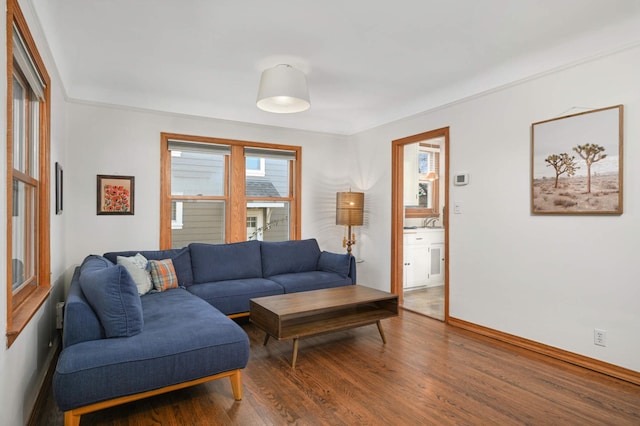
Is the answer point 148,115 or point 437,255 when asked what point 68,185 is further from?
point 437,255

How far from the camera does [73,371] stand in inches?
73.0

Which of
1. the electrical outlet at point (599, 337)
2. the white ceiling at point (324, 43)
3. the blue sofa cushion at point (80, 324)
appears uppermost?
the white ceiling at point (324, 43)

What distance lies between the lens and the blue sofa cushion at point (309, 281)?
13.2 ft

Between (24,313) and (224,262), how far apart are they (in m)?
2.20

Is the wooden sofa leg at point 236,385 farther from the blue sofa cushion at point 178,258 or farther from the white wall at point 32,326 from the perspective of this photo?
the blue sofa cushion at point 178,258

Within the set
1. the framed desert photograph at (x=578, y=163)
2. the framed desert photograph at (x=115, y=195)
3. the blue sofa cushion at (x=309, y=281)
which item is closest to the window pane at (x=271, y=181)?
the blue sofa cushion at (x=309, y=281)

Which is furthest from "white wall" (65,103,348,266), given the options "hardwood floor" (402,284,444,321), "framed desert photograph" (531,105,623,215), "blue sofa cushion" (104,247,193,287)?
"framed desert photograph" (531,105,623,215)

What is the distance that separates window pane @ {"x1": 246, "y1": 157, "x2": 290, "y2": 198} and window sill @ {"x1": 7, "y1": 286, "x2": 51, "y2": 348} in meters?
2.70

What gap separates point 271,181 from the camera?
5.17 meters

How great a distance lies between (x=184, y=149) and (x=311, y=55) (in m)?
2.12

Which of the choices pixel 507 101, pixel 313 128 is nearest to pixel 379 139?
pixel 313 128

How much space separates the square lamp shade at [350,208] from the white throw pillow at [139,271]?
2492 millimetres

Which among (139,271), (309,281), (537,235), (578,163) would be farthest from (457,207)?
(139,271)

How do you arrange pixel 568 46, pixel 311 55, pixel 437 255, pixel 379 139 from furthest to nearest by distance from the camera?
pixel 437 255
pixel 379 139
pixel 311 55
pixel 568 46
